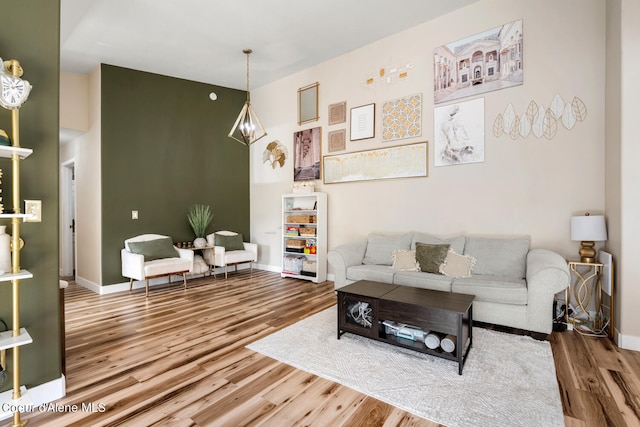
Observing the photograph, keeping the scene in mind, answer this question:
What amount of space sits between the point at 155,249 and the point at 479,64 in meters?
5.31

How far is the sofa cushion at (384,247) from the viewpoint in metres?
4.30

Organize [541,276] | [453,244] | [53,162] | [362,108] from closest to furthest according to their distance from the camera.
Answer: [53,162] → [541,276] → [453,244] → [362,108]

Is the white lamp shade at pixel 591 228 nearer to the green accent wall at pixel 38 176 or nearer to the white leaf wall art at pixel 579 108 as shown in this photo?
the white leaf wall art at pixel 579 108

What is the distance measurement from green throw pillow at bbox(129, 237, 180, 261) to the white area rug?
2.84 meters

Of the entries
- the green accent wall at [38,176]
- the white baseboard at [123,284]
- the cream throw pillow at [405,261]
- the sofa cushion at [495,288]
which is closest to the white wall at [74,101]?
the white baseboard at [123,284]

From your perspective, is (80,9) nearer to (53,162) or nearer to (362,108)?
(53,162)

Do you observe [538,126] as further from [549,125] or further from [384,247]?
[384,247]

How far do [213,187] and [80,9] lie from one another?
10.4 ft

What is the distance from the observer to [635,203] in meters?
2.68

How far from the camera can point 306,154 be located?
568cm

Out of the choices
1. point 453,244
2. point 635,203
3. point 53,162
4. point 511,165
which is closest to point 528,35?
point 511,165

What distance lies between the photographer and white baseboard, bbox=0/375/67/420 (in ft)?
5.89

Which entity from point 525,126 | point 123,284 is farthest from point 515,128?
point 123,284

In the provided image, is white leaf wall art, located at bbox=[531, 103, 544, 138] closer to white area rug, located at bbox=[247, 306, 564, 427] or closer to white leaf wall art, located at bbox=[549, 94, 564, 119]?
white leaf wall art, located at bbox=[549, 94, 564, 119]
